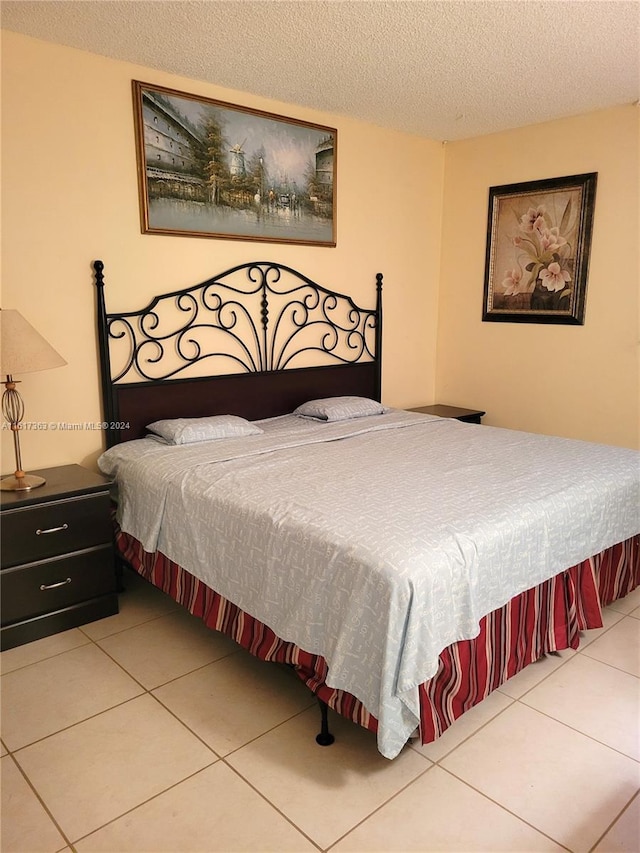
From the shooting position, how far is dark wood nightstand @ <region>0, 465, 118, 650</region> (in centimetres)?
234

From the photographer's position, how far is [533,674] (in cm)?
222

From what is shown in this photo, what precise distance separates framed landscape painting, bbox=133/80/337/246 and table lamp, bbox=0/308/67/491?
885 millimetres

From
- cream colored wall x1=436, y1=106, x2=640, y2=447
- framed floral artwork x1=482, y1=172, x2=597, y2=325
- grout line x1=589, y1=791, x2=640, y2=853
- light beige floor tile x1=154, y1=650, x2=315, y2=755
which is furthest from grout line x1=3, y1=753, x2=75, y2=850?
framed floral artwork x1=482, y1=172, x2=597, y2=325

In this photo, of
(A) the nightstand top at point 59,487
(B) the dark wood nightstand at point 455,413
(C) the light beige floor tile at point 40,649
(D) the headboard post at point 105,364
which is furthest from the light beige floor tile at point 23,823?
(B) the dark wood nightstand at point 455,413

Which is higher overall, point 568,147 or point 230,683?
point 568,147

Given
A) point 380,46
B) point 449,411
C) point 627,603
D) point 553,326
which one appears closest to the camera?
point 380,46

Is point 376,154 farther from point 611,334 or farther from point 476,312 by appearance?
point 611,334

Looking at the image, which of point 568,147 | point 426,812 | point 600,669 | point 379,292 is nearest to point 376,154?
point 379,292

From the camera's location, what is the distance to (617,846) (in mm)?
1527

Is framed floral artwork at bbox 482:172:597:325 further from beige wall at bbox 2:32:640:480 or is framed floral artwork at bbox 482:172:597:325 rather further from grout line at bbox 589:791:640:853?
grout line at bbox 589:791:640:853

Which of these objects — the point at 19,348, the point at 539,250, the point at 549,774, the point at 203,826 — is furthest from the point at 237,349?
the point at 549,774

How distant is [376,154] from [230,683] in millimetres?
3176

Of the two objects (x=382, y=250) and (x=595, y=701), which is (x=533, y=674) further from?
(x=382, y=250)

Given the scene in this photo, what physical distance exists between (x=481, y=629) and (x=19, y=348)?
1.92 meters
